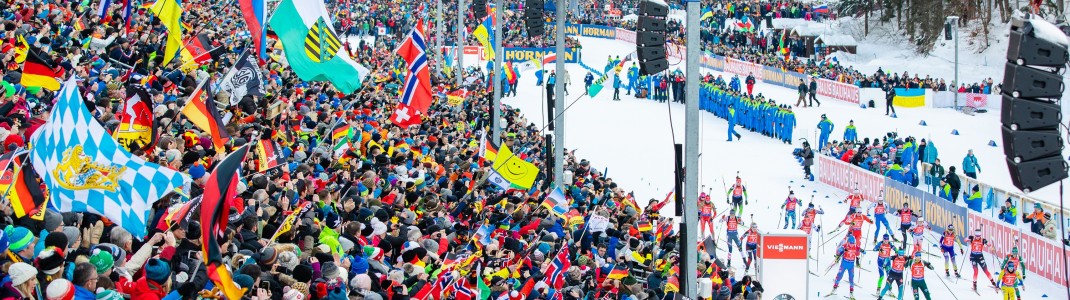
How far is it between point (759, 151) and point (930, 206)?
859 centimetres

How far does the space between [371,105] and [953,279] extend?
9.95 metres

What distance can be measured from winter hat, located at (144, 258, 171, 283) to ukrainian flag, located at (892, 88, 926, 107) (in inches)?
1488

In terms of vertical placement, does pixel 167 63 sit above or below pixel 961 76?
above

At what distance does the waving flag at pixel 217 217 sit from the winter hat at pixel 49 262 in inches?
32.2

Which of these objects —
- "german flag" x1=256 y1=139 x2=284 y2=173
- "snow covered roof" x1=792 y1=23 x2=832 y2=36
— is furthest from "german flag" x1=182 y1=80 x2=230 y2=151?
"snow covered roof" x1=792 y1=23 x2=832 y2=36

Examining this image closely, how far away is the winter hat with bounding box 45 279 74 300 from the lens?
696 centimetres

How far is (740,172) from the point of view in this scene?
1231 inches

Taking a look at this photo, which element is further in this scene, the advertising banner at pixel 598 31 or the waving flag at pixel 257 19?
the advertising banner at pixel 598 31

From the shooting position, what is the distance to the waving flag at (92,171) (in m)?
8.29

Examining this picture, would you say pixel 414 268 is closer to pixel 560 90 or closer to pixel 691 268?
pixel 691 268

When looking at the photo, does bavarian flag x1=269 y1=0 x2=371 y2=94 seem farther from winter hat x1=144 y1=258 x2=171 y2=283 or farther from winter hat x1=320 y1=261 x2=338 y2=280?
winter hat x1=144 y1=258 x2=171 y2=283

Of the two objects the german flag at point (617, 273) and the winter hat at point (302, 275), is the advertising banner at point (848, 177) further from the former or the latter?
the winter hat at point (302, 275)

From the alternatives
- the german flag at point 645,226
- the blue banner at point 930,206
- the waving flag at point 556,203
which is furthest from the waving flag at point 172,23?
the blue banner at point 930,206

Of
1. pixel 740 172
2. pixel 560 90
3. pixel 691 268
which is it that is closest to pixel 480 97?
pixel 740 172
